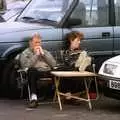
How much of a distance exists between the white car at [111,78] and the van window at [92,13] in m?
1.36

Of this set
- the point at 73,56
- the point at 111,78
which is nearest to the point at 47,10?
the point at 73,56

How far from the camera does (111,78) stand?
863cm

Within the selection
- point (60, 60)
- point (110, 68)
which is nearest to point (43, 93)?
point (60, 60)

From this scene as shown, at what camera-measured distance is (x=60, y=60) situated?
→ 956cm

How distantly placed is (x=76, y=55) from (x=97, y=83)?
1.99 ft

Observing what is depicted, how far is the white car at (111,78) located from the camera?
8562mm

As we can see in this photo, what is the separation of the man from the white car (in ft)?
2.99

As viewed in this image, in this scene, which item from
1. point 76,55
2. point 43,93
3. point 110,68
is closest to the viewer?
point 110,68

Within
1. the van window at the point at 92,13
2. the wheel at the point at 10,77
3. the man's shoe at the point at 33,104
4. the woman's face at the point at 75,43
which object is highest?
the van window at the point at 92,13

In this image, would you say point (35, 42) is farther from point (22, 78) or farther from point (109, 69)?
point (109, 69)

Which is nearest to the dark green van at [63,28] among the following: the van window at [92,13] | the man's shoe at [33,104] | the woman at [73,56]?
the van window at [92,13]

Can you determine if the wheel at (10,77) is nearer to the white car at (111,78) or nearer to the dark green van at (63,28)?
the dark green van at (63,28)

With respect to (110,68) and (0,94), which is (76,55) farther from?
(0,94)

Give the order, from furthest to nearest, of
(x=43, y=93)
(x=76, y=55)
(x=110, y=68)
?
(x=43, y=93) < (x=76, y=55) < (x=110, y=68)
